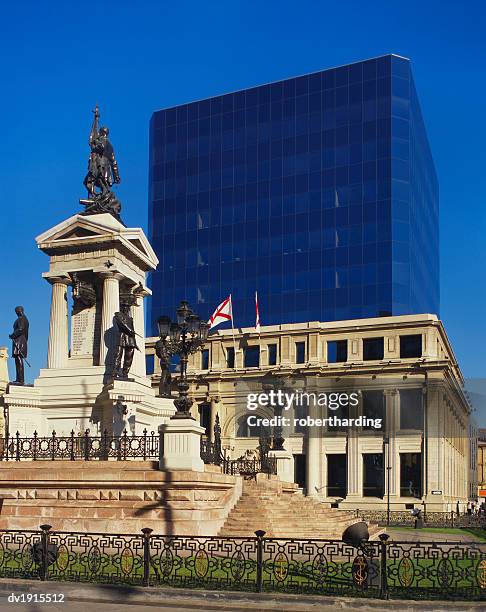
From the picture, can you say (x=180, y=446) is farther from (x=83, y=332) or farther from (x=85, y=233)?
(x=85, y=233)

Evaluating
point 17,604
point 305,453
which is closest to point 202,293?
point 305,453

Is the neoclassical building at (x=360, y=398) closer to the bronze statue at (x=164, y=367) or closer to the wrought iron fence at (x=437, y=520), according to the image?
A: the wrought iron fence at (x=437, y=520)

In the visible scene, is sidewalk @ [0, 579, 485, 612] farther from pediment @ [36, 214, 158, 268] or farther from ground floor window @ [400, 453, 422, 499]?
ground floor window @ [400, 453, 422, 499]

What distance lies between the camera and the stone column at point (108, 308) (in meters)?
30.3

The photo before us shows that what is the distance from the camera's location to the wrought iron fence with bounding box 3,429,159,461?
24.6 metres

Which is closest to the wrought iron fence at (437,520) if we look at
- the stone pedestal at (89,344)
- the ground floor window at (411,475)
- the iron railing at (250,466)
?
the ground floor window at (411,475)

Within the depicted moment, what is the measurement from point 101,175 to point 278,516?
1425 centimetres

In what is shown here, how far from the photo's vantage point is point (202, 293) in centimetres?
11119

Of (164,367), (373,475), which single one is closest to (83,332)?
(164,367)

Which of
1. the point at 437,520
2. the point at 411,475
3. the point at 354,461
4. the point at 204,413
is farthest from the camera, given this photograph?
the point at 204,413

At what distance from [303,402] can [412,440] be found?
11176 millimetres

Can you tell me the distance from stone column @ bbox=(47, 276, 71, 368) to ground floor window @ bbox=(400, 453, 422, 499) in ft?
190

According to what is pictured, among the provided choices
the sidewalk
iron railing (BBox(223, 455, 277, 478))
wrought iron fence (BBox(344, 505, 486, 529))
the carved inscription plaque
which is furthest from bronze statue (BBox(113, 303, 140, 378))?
wrought iron fence (BBox(344, 505, 486, 529))

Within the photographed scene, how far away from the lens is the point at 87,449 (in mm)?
24641
